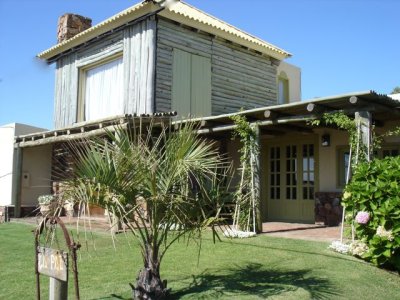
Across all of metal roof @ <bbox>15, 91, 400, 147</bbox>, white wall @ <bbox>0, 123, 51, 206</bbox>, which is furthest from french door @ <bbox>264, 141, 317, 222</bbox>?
white wall @ <bbox>0, 123, 51, 206</bbox>

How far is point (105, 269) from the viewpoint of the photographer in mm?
6625

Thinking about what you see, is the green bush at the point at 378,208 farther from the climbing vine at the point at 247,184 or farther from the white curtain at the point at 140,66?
the white curtain at the point at 140,66

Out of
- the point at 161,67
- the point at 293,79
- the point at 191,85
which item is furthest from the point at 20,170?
the point at 293,79

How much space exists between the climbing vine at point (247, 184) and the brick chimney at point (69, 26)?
8.46m

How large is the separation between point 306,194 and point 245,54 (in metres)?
4.98

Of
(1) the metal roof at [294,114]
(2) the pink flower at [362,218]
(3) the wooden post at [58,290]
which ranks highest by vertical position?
(1) the metal roof at [294,114]

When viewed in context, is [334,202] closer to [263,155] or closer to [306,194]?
[306,194]

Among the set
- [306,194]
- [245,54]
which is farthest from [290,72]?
[306,194]

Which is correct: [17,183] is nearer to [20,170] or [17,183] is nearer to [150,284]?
[20,170]

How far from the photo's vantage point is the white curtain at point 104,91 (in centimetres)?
1261

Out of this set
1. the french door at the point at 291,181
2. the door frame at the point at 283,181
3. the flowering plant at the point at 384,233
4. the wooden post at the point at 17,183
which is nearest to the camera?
the flowering plant at the point at 384,233

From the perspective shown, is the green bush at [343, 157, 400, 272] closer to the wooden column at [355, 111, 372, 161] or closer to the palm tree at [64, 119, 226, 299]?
the wooden column at [355, 111, 372, 161]

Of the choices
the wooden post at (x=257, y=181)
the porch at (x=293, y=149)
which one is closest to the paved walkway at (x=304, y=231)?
the wooden post at (x=257, y=181)

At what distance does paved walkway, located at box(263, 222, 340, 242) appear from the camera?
880 cm
